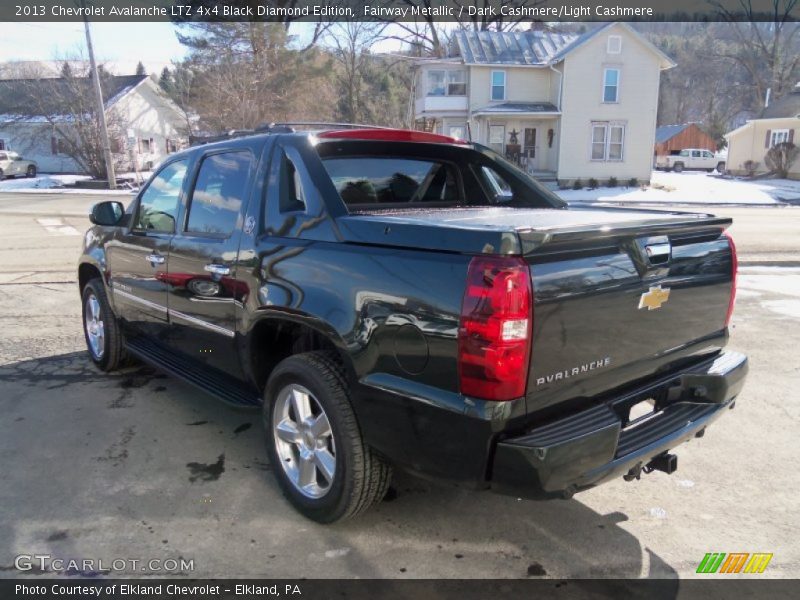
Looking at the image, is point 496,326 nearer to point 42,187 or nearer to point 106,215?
point 106,215

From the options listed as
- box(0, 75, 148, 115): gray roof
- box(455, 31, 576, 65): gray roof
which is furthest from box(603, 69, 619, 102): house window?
box(0, 75, 148, 115): gray roof

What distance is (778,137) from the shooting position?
39.3m

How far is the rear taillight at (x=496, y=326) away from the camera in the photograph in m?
2.25

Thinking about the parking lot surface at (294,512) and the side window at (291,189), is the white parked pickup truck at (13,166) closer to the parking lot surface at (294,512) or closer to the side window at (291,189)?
the parking lot surface at (294,512)

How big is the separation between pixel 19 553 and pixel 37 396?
218 centimetres

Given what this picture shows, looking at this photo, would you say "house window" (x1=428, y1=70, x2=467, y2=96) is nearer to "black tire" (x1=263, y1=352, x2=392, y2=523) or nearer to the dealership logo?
"black tire" (x1=263, y1=352, x2=392, y2=523)

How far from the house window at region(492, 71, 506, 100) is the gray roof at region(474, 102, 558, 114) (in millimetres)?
504

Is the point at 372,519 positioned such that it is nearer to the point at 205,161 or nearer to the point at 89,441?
the point at 89,441

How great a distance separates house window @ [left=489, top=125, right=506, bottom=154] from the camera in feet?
110

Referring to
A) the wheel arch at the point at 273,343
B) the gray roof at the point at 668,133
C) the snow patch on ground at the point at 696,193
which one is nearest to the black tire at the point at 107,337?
the wheel arch at the point at 273,343

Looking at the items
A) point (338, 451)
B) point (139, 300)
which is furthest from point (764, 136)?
point (338, 451)

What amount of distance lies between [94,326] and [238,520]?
10.1ft

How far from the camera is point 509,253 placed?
7.36 ft

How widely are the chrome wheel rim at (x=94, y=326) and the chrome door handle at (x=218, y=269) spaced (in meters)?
2.03
